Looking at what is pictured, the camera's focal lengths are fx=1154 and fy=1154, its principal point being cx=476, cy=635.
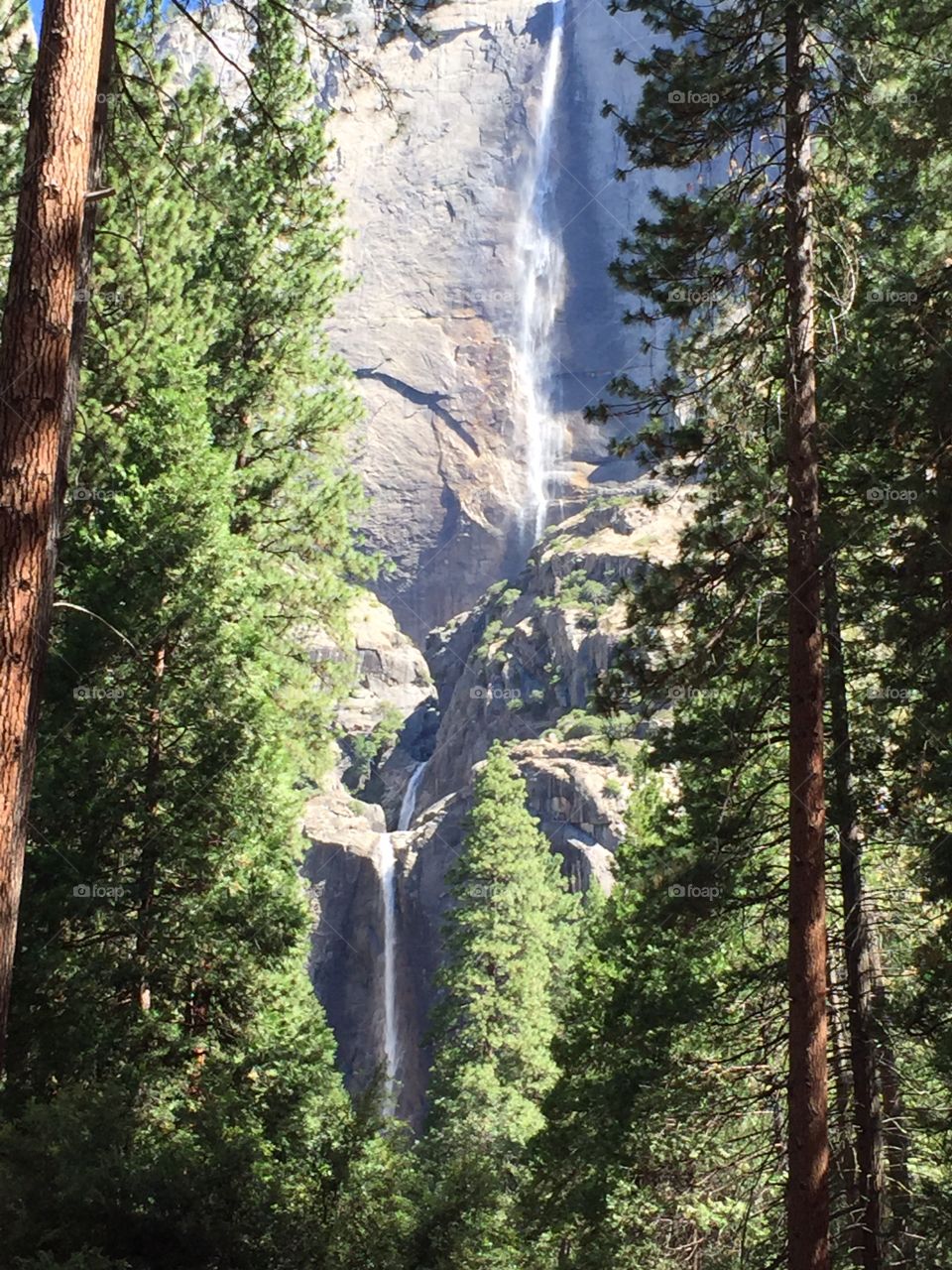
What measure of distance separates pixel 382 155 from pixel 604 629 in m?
60.2

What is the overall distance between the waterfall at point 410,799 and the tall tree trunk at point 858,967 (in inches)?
1952

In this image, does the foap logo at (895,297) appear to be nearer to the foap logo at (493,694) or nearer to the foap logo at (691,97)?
the foap logo at (691,97)

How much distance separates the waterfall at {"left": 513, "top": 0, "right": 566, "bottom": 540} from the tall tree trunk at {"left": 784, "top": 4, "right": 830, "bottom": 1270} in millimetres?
75073

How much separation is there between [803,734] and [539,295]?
88372mm

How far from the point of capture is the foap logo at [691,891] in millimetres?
8578

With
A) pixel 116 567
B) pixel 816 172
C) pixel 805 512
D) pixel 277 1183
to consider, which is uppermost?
pixel 816 172

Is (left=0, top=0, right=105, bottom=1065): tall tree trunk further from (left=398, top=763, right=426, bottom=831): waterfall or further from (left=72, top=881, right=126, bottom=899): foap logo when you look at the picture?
(left=398, top=763, right=426, bottom=831): waterfall

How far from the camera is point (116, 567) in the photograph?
30.5 ft

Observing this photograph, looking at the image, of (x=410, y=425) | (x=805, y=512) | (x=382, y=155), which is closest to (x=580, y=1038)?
(x=805, y=512)

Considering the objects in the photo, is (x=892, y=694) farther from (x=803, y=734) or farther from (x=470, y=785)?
(x=470, y=785)

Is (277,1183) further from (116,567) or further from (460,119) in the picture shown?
(460,119)

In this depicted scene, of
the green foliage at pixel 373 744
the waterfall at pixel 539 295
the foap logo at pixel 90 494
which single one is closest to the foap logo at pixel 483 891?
the foap logo at pixel 90 494

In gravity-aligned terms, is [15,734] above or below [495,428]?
below

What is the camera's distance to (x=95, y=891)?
27.8ft
